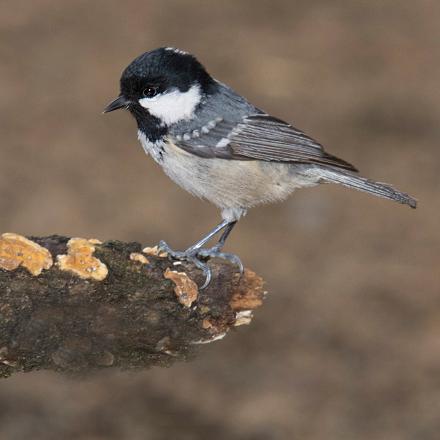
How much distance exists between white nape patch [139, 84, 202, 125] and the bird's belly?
128 mm

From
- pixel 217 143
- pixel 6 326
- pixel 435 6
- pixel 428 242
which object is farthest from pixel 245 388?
pixel 435 6

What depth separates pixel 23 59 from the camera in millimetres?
7871

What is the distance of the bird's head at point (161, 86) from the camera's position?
12.2 feet

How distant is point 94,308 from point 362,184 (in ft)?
5.03

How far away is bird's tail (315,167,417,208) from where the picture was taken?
12.2 feet

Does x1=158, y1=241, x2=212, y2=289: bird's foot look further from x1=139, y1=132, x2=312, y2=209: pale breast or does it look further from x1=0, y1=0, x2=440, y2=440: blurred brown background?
x1=0, y1=0, x2=440, y2=440: blurred brown background

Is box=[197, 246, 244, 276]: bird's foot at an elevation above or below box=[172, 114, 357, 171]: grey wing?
below

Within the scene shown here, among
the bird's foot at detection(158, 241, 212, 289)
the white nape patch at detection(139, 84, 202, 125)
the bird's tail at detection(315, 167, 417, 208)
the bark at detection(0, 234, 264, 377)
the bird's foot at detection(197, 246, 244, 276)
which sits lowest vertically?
the bark at detection(0, 234, 264, 377)

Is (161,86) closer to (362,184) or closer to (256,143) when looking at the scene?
(256,143)

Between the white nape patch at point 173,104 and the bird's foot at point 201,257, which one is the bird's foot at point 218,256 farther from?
the white nape patch at point 173,104

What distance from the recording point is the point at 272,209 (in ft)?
22.8

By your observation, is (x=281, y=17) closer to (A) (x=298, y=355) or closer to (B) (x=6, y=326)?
(A) (x=298, y=355)

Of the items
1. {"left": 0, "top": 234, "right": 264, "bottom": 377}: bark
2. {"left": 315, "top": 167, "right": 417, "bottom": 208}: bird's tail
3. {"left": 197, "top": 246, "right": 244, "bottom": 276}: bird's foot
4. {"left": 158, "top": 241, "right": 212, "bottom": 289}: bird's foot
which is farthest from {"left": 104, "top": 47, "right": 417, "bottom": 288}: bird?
{"left": 0, "top": 234, "right": 264, "bottom": 377}: bark

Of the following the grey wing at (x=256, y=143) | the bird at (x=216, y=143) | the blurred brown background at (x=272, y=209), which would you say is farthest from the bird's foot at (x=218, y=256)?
the blurred brown background at (x=272, y=209)
